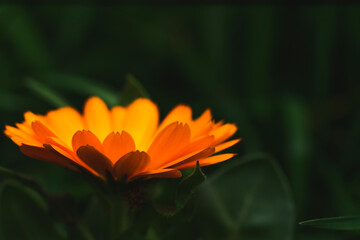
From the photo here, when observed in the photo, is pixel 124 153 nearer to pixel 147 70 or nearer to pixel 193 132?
pixel 193 132

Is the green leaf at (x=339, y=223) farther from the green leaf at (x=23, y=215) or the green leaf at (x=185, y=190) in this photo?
the green leaf at (x=23, y=215)

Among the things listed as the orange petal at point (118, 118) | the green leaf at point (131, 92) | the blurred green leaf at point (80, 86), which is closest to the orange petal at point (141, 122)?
the orange petal at point (118, 118)

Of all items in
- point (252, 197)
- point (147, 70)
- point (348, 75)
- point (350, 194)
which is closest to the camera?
point (252, 197)

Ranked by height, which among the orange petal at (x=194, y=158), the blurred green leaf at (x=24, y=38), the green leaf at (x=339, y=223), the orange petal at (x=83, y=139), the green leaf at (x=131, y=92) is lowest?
the green leaf at (x=339, y=223)

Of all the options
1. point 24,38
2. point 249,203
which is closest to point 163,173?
point 249,203

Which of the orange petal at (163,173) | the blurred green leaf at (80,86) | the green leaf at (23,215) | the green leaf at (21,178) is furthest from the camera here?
the blurred green leaf at (80,86)

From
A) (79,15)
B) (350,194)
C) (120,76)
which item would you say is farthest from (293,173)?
(79,15)

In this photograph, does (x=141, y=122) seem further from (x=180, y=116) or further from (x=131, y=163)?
(x=131, y=163)
